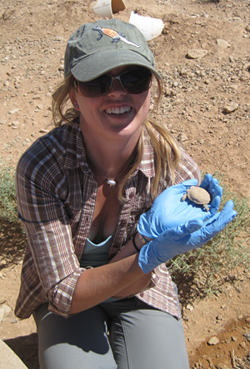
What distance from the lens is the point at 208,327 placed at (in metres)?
2.51

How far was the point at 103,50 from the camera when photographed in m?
1.40

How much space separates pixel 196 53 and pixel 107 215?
352 centimetres

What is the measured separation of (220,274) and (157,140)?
5.00 feet

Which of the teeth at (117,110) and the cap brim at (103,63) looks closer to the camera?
the cap brim at (103,63)

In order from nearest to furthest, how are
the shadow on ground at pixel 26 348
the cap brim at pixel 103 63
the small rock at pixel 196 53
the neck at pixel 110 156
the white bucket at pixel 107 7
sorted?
the cap brim at pixel 103 63 < the neck at pixel 110 156 < the shadow on ground at pixel 26 348 < the small rock at pixel 196 53 < the white bucket at pixel 107 7

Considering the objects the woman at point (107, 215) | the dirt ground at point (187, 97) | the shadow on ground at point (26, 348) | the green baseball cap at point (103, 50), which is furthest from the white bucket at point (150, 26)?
the shadow on ground at point (26, 348)

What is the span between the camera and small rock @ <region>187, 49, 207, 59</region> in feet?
14.8

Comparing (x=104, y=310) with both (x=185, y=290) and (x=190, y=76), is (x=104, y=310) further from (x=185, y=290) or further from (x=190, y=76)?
(x=190, y=76)

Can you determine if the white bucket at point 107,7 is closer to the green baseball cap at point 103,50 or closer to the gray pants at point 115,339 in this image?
the green baseball cap at point 103,50

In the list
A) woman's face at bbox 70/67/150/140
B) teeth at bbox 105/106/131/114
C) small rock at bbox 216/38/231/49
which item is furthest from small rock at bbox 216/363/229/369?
small rock at bbox 216/38/231/49

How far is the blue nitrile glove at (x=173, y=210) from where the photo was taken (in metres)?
1.58

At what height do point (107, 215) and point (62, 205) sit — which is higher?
point (62, 205)

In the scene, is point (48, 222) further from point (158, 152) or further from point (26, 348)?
point (26, 348)

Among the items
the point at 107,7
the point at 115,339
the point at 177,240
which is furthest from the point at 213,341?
the point at 107,7
